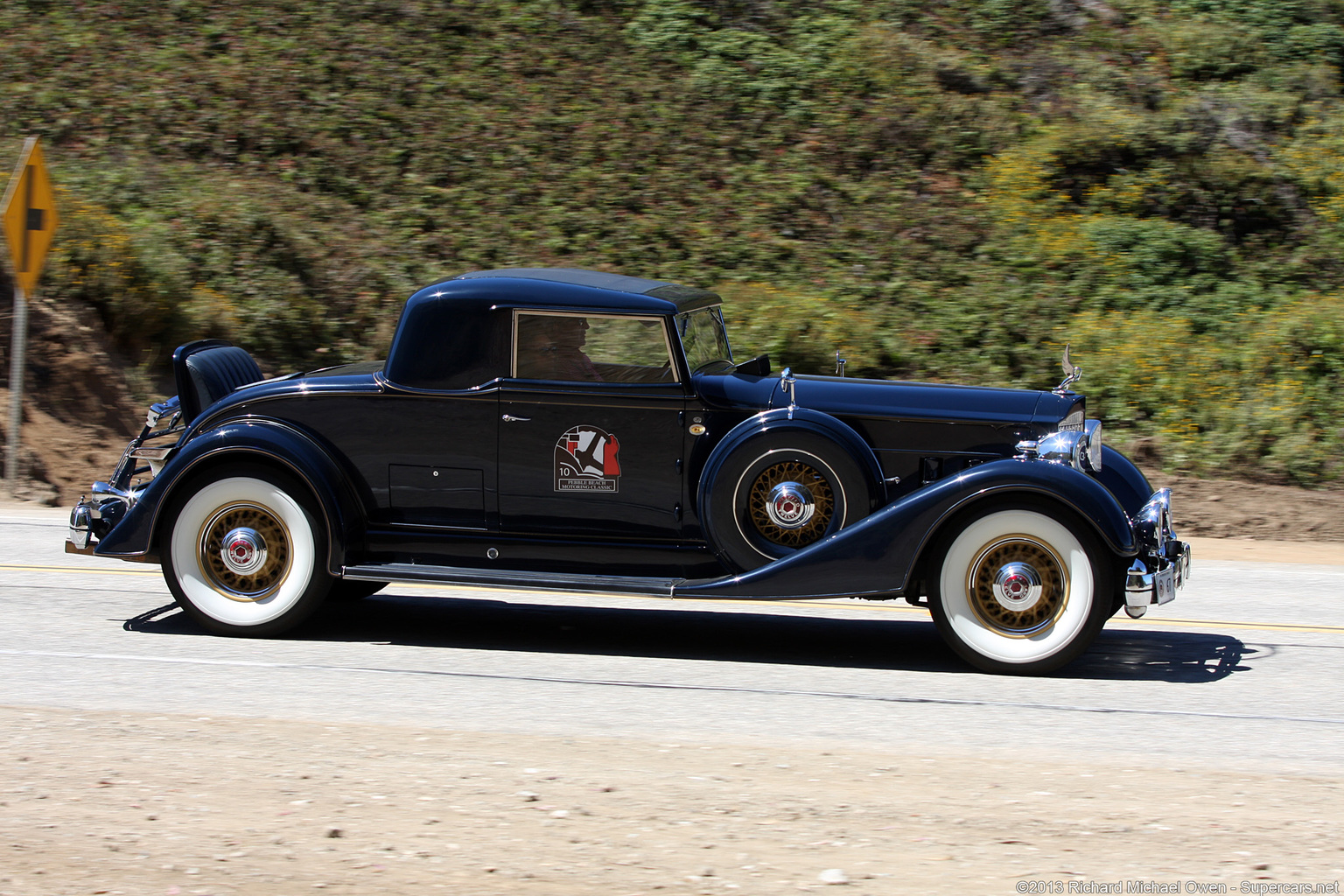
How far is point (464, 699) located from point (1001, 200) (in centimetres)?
1193

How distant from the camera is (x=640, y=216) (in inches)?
624

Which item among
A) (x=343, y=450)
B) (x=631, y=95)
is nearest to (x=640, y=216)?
(x=631, y=95)

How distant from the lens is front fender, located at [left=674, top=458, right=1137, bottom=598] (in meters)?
5.74

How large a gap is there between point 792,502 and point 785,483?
0.32 ft

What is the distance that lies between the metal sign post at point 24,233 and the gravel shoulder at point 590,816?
21.7ft

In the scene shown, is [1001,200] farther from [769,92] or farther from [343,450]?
[343,450]

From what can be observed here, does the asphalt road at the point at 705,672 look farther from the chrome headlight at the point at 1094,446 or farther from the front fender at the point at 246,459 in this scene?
the chrome headlight at the point at 1094,446

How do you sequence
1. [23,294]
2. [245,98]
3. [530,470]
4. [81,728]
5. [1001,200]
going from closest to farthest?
→ [81,728]
[530,470]
[23,294]
[1001,200]
[245,98]

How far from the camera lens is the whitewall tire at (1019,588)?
229 inches

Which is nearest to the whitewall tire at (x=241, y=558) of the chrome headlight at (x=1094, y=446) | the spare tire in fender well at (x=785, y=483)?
the spare tire in fender well at (x=785, y=483)

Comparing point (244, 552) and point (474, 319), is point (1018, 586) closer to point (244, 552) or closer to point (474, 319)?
point (474, 319)

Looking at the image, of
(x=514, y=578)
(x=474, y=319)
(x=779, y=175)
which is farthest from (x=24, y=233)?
(x=779, y=175)

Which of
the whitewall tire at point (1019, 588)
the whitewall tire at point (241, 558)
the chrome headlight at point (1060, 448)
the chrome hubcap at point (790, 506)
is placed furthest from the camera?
the whitewall tire at point (241, 558)

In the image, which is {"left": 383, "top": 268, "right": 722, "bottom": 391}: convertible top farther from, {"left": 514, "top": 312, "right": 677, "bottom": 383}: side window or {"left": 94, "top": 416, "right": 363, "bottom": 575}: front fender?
{"left": 94, "top": 416, "right": 363, "bottom": 575}: front fender
